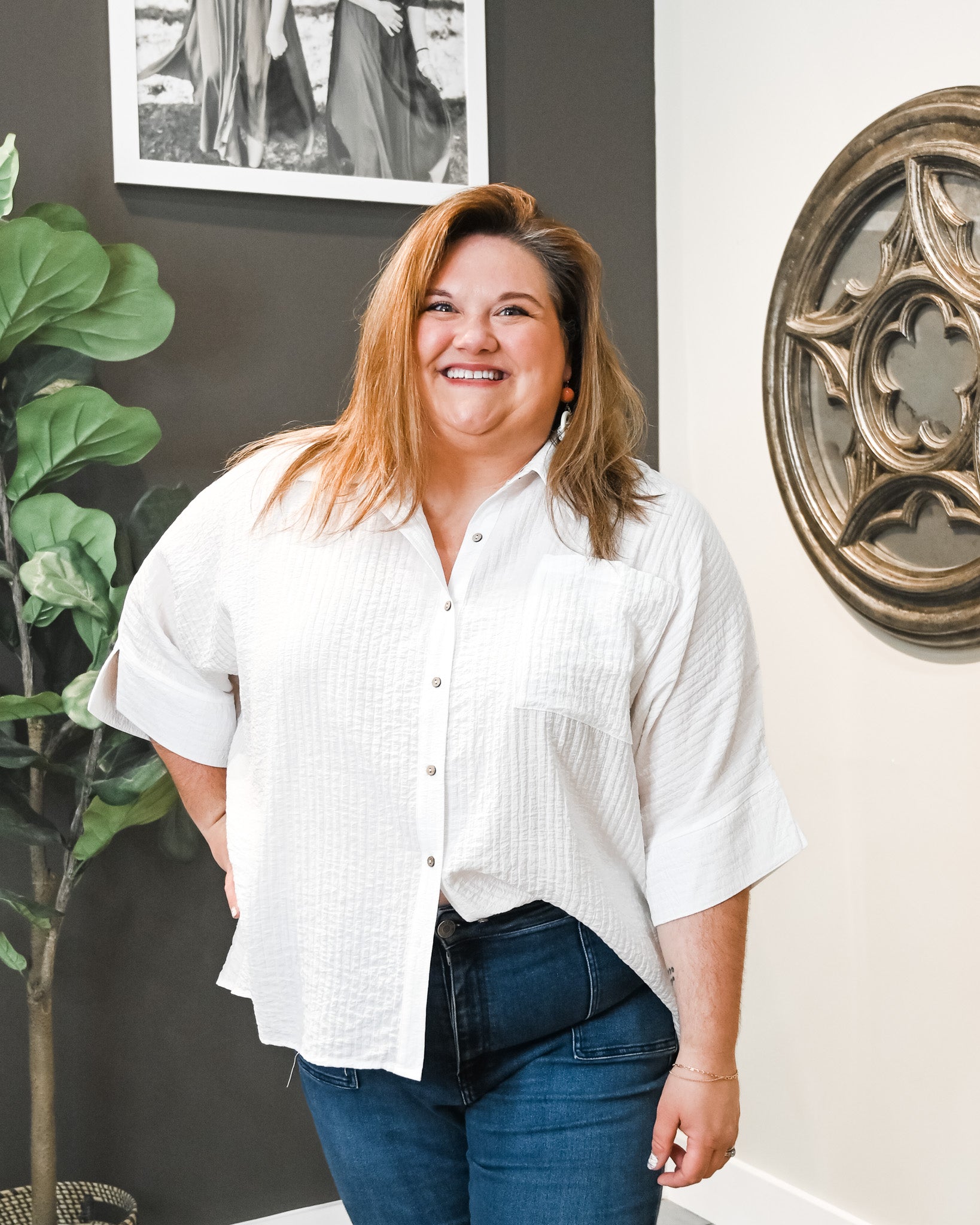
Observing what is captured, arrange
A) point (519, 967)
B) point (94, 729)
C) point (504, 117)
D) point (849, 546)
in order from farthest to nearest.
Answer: point (504, 117), point (849, 546), point (94, 729), point (519, 967)

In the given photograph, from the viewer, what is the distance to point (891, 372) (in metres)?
2.19

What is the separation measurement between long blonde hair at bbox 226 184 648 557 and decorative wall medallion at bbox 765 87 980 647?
3.01 ft

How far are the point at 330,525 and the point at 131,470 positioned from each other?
118 cm

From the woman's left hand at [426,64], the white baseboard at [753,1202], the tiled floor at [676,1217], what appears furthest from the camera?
the tiled floor at [676,1217]

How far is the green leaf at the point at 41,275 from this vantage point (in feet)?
6.23

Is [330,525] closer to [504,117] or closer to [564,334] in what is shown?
[564,334]

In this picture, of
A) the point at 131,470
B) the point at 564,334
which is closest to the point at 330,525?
the point at 564,334

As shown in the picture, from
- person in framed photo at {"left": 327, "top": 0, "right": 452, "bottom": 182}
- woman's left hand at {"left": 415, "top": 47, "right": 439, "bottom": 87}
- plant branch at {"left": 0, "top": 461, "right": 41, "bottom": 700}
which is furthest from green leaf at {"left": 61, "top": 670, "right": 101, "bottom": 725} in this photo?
woman's left hand at {"left": 415, "top": 47, "right": 439, "bottom": 87}

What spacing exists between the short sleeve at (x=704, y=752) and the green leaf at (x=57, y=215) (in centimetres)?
124

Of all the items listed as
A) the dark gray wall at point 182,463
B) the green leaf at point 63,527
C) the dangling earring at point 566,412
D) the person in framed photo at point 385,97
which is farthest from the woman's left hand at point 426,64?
the dangling earring at point 566,412

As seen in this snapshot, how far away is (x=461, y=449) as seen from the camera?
1.33 metres

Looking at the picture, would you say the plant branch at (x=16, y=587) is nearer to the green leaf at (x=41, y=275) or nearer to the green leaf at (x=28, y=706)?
the green leaf at (x=28, y=706)

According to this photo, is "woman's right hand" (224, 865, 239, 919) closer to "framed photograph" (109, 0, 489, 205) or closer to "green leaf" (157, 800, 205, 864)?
"green leaf" (157, 800, 205, 864)

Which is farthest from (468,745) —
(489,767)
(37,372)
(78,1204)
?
(78,1204)
